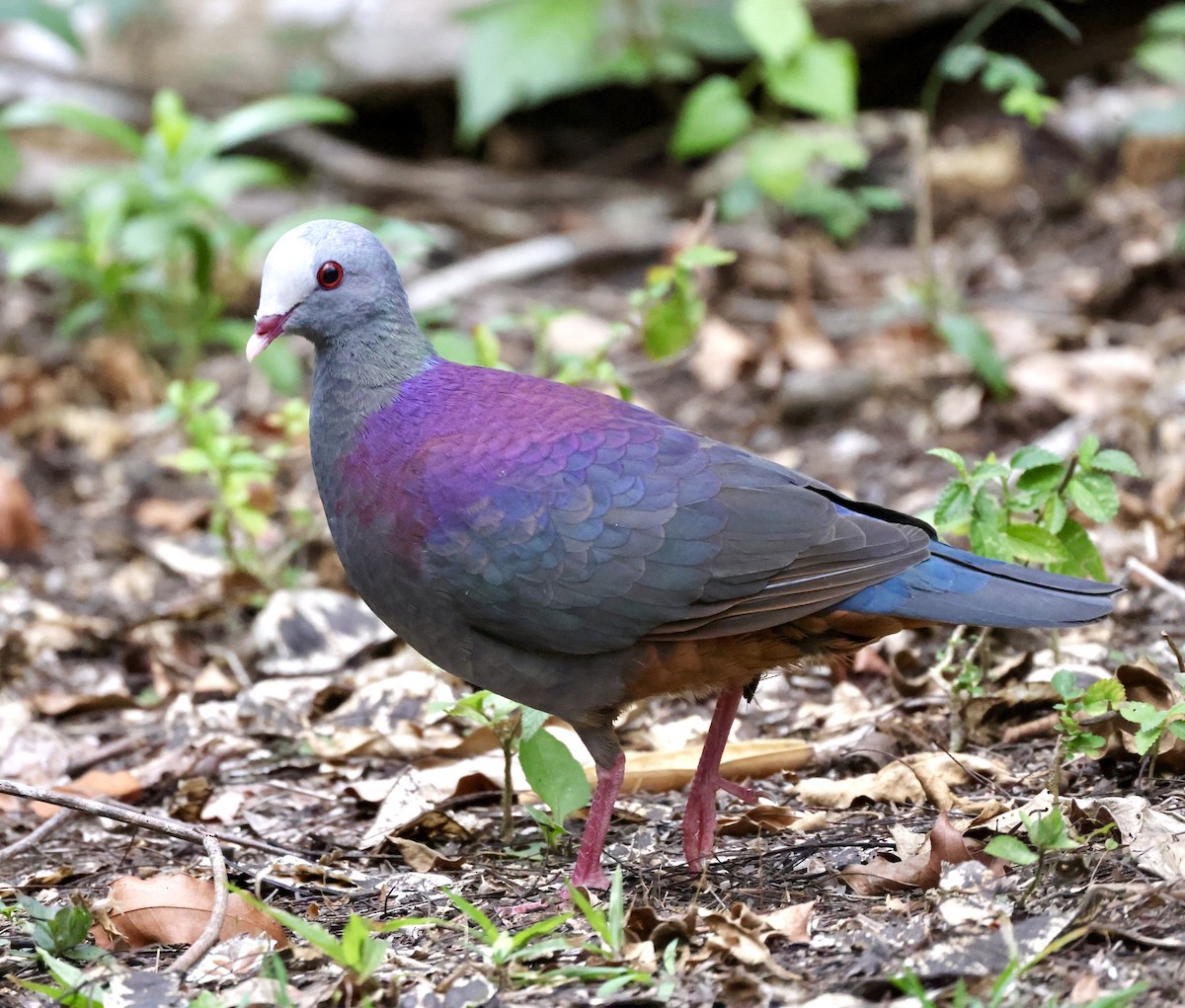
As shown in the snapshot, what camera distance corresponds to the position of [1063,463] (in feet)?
12.0

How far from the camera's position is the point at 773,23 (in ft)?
21.1

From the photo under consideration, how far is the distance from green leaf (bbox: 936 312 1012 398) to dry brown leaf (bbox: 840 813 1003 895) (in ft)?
9.50

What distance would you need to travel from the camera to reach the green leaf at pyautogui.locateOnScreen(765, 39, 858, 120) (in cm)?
654

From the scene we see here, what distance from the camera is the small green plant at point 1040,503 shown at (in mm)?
3521

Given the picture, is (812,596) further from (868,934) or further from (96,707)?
(96,707)

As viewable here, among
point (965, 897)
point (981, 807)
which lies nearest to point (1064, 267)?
point (981, 807)

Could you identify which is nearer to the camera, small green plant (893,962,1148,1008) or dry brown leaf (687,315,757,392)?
small green plant (893,962,1148,1008)

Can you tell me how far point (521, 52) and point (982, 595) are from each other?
5118 millimetres

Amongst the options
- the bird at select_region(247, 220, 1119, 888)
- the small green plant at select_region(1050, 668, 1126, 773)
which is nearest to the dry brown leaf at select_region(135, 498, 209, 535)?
the bird at select_region(247, 220, 1119, 888)

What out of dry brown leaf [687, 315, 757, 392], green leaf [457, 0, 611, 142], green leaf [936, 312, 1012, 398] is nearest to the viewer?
green leaf [936, 312, 1012, 398]

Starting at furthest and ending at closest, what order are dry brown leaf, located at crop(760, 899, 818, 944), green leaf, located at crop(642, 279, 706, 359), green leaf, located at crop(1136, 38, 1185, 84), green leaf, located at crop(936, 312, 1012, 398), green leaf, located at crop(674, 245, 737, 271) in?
1. green leaf, located at crop(1136, 38, 1185, 84)
2. green leaf, located at crop(936, 312, 1012, 398)
3. green leaf, located at crop(642, 279, 706, 359)
4. green leaf, located at crop(674, 245, 737, 271)
5. dry brown leaf, located at crop(760, 899, 818, 944)

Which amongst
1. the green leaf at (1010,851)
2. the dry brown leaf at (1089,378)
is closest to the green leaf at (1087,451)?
the green leaf at (1010,851)

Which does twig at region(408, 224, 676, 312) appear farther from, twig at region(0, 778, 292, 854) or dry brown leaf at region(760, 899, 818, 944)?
dry brown leaf at region(760, 899, 818, 944)

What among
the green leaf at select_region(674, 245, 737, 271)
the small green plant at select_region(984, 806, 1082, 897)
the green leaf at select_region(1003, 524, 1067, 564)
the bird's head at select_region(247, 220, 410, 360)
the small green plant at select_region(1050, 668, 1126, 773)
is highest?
the bird's head at select_region(247, 220, 410, 360)
